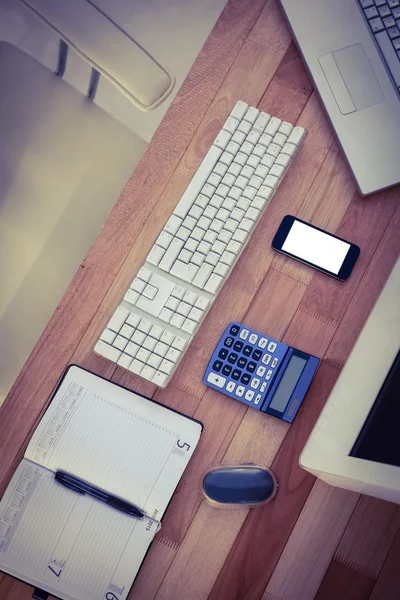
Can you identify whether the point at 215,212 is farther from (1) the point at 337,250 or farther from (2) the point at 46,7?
(2) the point at 46,7

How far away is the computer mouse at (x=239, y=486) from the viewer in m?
1.07

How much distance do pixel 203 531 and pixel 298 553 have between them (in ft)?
0.52

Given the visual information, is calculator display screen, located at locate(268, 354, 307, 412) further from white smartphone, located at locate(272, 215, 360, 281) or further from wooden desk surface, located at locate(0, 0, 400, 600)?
white smartphone, located at locate(272, 215, 360, 281)

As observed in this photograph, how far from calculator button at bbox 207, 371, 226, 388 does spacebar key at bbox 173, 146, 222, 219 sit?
0.28m

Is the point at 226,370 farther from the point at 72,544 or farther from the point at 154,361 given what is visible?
the point at 72,544

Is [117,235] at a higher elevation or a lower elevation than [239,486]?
higher

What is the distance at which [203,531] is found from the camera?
108cm

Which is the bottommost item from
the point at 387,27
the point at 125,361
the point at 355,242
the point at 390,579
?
the point at 390,579

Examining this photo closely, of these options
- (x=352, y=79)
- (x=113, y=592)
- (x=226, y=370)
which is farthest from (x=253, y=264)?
(x=113, y=592)

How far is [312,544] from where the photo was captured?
1.07 metres

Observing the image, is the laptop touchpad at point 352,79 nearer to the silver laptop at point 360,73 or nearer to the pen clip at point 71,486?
the silver laptop at point 360,73

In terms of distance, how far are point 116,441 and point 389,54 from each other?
0.83 meters

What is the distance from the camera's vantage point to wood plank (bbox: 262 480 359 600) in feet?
3.48

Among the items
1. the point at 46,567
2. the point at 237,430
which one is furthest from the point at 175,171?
the point at 46,567
